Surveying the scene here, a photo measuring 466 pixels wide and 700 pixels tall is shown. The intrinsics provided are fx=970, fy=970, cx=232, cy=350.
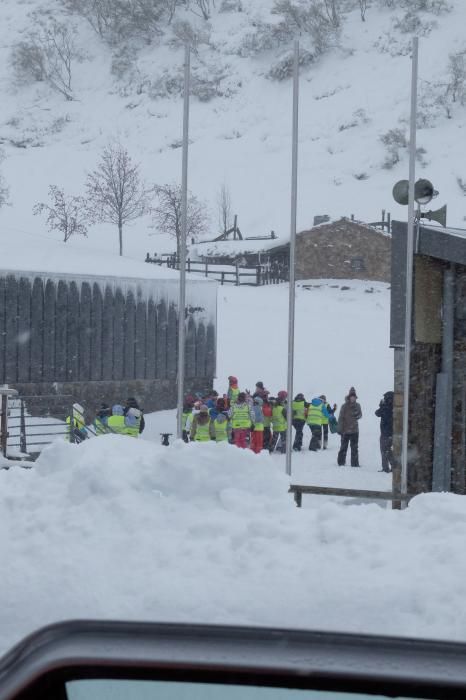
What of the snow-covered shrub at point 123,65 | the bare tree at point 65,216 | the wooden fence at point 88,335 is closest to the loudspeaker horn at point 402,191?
the wooden fence at point 88,335

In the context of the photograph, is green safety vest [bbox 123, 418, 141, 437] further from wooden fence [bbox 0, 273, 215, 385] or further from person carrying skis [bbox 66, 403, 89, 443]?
wooden fence [bbox 0, 273, 215, 385]

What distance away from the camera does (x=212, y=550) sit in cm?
714

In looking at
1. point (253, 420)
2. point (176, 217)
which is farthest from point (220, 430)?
point (176, 217)

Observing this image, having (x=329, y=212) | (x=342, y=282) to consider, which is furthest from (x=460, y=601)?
(x=329, y=212)

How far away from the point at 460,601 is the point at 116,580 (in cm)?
240

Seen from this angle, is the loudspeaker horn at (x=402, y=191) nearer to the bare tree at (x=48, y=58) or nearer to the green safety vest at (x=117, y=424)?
the green safety vest at (x=117, y=424)

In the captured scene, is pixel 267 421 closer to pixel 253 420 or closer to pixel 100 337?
pixel 253 420

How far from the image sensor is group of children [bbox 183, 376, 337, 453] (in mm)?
18328

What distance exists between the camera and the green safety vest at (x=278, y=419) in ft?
67.7

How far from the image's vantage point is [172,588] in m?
6.82

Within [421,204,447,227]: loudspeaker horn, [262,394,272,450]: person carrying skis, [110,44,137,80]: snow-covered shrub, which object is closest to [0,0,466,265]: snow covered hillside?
[110,44,137,80]: snow-covered shrub

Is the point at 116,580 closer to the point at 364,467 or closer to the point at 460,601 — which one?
the point at 460,601

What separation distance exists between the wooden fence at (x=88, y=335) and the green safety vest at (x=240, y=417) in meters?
7.05

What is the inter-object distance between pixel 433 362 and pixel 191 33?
99.0 metres
